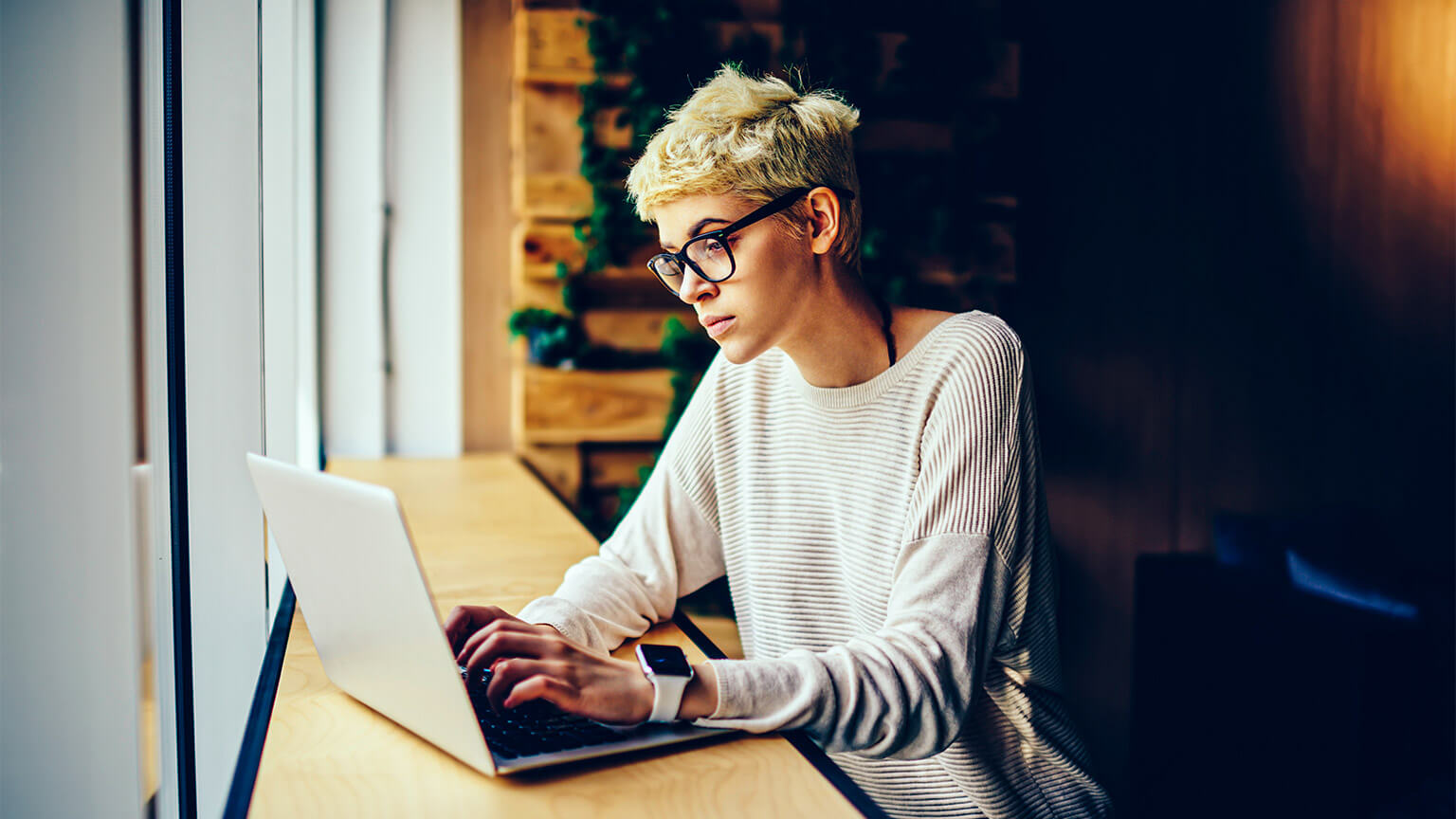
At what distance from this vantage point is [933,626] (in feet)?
3.01

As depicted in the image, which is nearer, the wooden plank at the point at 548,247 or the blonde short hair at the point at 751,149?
the blonde short hair at the point at 751,149

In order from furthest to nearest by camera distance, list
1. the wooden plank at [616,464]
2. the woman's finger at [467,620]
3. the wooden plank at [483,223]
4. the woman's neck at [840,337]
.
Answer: the wooden plank at [483,223], the wooden plank at [616,464], the woman's neck at [840,337], the woman's finger at [467,620]

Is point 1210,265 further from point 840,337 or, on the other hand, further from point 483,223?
point 840,337

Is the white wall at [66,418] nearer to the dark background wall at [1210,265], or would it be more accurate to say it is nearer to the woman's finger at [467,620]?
the woman's finger at [467,620]

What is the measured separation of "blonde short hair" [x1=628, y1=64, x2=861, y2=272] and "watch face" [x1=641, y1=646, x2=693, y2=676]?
21.5 inches

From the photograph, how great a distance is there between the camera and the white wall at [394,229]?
293cm

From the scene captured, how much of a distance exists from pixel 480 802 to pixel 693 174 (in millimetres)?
698

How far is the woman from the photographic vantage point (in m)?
0.88

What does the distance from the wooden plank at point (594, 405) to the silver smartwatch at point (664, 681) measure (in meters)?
1.99

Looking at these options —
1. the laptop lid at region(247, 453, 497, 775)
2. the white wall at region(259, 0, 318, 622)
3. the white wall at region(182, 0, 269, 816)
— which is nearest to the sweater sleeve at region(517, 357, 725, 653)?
the laptop lid at region(247, 453, 497, 775)

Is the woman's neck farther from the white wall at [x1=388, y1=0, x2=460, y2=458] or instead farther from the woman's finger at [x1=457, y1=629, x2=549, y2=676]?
the white wall at [x1=388, y1=0, x2=460, y2=458]

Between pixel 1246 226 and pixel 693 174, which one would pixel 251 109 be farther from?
pixel 1246 226

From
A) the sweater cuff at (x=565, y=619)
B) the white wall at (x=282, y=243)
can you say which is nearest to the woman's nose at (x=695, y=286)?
the sweater cuff at (x=565, y=619)

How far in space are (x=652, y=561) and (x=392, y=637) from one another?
1.69 ft
